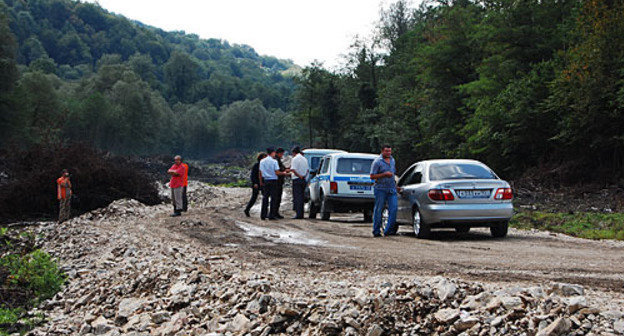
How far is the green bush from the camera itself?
10.8 metres

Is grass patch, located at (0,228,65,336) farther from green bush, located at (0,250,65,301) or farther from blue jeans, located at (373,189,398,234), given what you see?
blue jeans, located at (373,189,398,234)

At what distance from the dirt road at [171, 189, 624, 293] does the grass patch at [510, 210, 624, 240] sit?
98cm

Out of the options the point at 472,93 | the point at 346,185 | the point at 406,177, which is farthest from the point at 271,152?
the point at 472,93

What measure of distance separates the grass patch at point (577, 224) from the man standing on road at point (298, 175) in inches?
255

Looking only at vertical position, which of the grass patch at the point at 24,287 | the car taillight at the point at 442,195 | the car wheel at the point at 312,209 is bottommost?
the grass patch at the point at 24,287

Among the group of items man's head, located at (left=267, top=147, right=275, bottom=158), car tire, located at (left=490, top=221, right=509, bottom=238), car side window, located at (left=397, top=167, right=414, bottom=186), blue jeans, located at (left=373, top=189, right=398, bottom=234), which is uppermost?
man's head, located at (left=267, top=147, right=275, bottom=158)

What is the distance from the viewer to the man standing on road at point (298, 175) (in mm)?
17500

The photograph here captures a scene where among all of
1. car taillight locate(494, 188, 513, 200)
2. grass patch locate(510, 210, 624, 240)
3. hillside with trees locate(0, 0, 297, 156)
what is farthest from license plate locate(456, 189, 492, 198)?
hillside with trees locate(0, 0, 297, 156)

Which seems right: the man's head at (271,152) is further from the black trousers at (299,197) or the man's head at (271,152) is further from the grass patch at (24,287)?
the grass patch at (24,287)

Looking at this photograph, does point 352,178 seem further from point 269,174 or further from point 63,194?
point 63,194

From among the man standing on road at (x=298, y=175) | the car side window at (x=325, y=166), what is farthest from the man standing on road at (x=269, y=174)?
the car side window at (x=325, y=166)

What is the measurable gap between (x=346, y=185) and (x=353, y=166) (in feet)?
2.48

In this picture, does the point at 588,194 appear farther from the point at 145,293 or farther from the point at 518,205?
the point at 145,293

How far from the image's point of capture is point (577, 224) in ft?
47.0
